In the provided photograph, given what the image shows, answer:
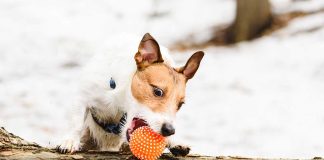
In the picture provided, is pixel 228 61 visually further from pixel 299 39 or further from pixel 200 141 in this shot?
pixel 200 141

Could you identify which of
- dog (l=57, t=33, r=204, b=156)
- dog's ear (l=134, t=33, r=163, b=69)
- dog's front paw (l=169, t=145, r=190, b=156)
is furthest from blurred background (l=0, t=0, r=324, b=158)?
dog's front paw (l=169, t=145, r=190, b=156)

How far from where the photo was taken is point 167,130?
10.6 feet

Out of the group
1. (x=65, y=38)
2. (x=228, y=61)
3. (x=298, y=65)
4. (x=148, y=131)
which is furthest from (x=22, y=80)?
(x=148, y=131)

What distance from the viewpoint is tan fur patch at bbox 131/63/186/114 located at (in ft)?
11.3

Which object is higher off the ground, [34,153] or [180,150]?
[180,150]

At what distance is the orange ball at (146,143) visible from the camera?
3.33 meters

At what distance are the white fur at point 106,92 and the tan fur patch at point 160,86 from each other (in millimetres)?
110

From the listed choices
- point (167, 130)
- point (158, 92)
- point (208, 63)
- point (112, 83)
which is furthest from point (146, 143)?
point (208, 63)

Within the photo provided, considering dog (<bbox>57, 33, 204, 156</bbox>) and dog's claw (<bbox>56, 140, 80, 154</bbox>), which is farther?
dog's claw (<bbox>56, 140, 80, 154</bbox>)

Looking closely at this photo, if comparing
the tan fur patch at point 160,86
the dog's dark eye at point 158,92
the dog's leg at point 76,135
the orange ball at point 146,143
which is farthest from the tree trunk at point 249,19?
the orange ball at point 146,143

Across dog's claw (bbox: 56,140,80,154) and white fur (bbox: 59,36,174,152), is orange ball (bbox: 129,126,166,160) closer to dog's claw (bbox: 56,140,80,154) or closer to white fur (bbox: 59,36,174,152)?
white fur (bbox: 59,36,174,152)

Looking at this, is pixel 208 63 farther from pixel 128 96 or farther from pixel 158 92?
pixel 158 92

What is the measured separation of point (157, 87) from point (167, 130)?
1.21ft

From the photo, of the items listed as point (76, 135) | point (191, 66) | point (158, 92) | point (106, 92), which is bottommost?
point (76, 135)
